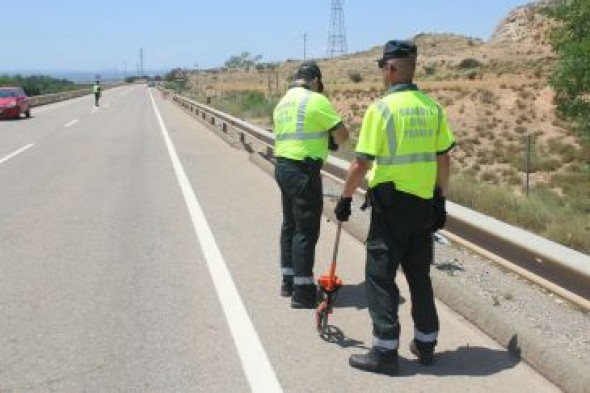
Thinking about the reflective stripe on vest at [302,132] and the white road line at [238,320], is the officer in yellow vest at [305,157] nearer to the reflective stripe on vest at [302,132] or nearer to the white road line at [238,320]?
the reflective stripe on vest at [302,132]

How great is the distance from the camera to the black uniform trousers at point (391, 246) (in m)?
5.04

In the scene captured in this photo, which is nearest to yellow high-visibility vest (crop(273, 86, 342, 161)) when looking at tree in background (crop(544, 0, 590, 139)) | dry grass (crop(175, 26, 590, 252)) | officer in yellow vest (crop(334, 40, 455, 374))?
officer in yellow vest (crop(334, 40, 455, 374))

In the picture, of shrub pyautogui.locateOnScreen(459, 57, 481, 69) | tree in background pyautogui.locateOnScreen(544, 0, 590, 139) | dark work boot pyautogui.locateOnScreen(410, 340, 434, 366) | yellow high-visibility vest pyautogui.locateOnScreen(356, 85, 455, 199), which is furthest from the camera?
shrub pyautogui.locateOnScreen(459, 57, 481, 69)

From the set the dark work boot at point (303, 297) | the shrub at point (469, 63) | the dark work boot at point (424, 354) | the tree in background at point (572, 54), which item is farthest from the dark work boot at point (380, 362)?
the shrub at point (469, 63)

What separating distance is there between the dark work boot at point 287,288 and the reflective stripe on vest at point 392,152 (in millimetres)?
2155

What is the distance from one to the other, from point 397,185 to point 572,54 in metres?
13.3

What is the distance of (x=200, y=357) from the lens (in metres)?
5.29

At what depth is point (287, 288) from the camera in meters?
6.89

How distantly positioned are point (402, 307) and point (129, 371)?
2.39 m

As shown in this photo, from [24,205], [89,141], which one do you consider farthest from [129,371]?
[89,141]

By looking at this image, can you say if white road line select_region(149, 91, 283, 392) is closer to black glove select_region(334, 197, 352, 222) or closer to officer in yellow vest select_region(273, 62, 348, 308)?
officer in yellow vest select_region(273, 62, 348, 308)

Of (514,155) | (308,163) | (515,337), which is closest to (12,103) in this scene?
(514,155)

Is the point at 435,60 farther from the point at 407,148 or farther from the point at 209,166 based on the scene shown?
the point at 407,148

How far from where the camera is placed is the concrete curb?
459 centimetres
